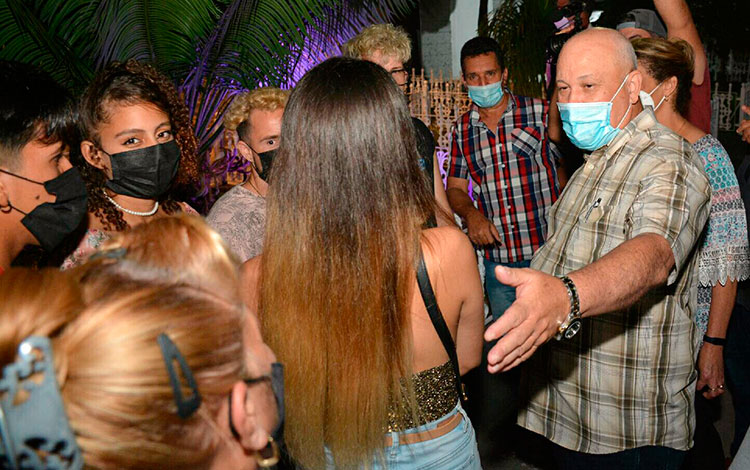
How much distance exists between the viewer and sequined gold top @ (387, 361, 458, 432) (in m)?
1.66

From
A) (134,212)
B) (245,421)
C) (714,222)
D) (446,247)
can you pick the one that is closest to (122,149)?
(134,212)

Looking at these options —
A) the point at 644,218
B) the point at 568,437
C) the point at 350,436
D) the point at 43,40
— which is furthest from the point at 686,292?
the point at 43,40

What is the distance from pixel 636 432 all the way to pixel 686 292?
0.52 metres

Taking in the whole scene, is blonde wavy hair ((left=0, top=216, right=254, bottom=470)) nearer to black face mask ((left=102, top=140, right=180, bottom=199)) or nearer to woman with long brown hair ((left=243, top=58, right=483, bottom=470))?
woman with long brown hair ((left=243, top=58, right=483, bottom=470))

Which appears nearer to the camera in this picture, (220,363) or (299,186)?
(220,363)

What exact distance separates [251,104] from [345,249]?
1669 millimetres

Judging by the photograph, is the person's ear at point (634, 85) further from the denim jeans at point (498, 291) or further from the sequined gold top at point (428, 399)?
the denim jeans at point (498, 291)

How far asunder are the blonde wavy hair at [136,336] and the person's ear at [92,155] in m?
1.70

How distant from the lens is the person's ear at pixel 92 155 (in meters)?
2.59

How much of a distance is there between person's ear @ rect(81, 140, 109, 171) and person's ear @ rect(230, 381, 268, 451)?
1.90 meters

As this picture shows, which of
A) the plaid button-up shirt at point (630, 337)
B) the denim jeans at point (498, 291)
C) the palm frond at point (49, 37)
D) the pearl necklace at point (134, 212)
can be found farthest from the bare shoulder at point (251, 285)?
the palm frond at point (49, 37)

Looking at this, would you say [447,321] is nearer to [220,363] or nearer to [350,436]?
[350,436]

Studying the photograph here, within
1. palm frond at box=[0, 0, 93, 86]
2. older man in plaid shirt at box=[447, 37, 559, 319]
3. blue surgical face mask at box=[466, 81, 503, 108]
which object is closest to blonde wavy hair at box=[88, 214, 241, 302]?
older man in plaid shirt at box=[447, 37, 559, 319]

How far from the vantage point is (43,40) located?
3.93 metres
